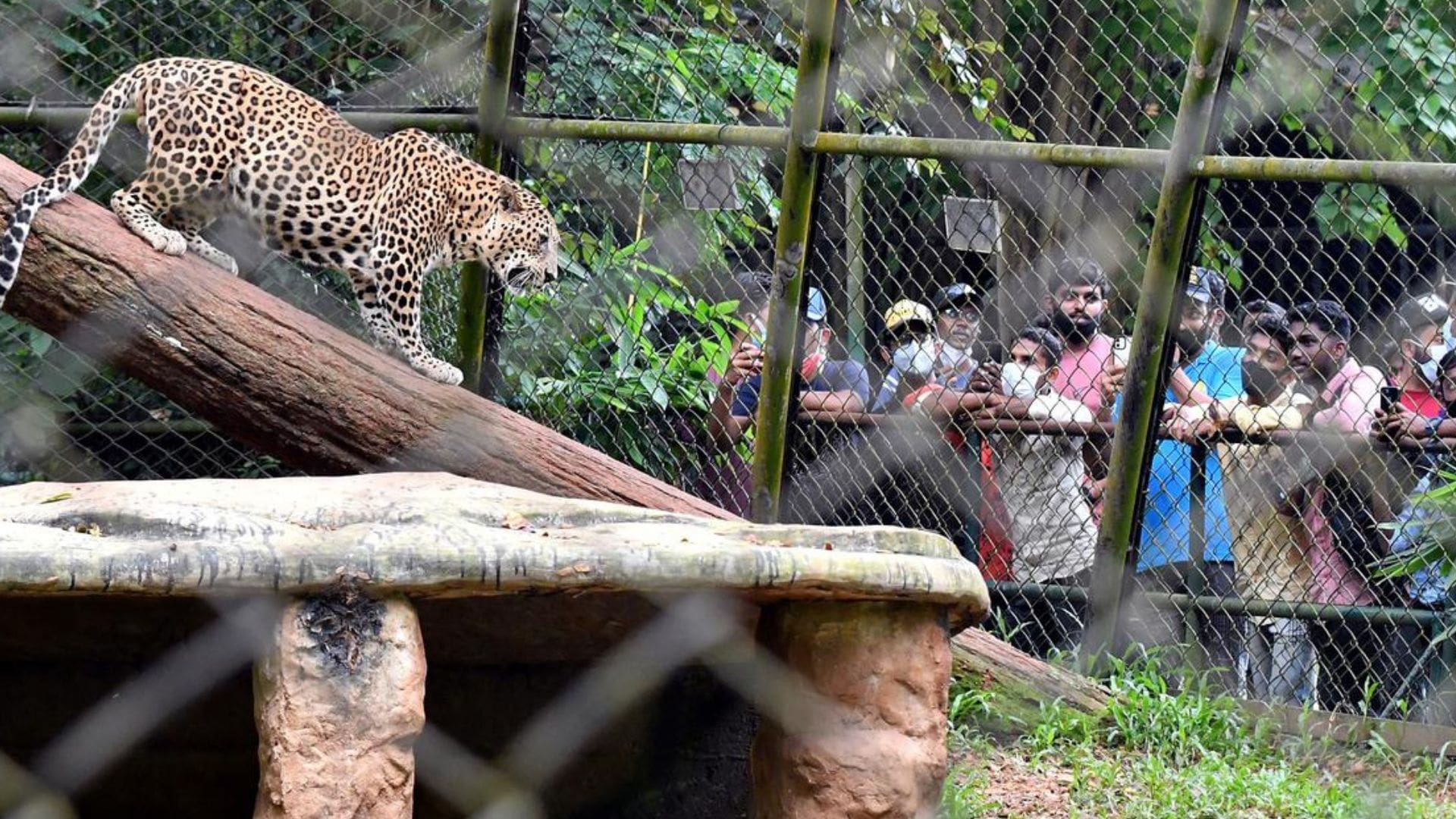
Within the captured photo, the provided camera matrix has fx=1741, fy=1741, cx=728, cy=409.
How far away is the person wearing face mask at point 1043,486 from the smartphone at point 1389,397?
2.21ft

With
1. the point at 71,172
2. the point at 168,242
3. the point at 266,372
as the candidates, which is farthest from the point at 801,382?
→ the point at 71,172

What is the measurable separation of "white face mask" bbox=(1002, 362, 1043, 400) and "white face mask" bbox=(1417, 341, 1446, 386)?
2.84 ft

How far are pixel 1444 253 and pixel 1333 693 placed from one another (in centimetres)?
109

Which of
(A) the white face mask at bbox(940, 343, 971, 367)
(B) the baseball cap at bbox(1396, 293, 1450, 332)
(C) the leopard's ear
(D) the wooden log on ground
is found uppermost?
(B) the baseball cap at bbox(1396, 293, 1450, 332)

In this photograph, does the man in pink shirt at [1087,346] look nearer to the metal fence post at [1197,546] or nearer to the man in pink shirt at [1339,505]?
the metal fence post at [1197,546]

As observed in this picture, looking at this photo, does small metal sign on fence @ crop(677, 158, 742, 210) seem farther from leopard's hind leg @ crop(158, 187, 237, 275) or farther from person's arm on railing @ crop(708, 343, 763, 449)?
leopard's hind leg @ crop(158, 187, 237, 275)

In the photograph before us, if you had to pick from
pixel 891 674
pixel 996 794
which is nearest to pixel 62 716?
pixel 891 674

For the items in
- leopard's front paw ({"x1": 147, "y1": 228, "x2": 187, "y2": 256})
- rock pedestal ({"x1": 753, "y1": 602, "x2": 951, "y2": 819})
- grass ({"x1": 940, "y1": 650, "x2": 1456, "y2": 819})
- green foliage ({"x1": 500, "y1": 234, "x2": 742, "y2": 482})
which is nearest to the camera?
rock pedestal ({"x1": 753, "y1": 602, "x2": 951, "y2": 819})

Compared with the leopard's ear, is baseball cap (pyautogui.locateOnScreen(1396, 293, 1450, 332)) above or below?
above

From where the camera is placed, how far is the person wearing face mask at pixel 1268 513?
4.02 metres

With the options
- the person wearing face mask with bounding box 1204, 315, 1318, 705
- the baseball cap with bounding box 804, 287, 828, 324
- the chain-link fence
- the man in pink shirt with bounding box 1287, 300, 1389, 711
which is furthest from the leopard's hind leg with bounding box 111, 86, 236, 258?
the man in pink shirt with bounding box 1287, 300, 1389, 711

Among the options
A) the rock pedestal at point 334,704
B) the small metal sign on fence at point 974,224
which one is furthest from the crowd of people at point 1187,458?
the rock pedestal at point 334,704

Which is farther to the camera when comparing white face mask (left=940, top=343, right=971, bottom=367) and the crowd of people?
white face mask (left=940, top=343, right=971, bottom=367)

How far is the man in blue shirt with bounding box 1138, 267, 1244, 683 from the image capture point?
414cm
